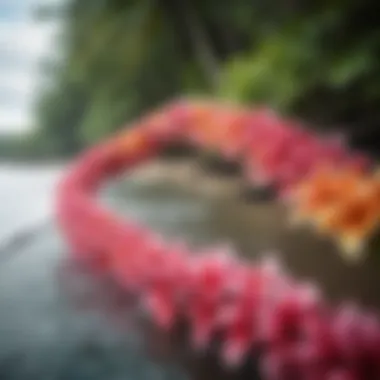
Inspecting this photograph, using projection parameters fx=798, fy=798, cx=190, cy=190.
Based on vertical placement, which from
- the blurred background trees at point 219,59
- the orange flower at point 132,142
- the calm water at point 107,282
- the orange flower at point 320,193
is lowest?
the calm water at point 107,282

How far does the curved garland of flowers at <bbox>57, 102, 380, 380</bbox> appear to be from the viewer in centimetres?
105

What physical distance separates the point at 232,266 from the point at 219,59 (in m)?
0.31

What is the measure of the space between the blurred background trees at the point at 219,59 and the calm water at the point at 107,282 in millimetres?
106

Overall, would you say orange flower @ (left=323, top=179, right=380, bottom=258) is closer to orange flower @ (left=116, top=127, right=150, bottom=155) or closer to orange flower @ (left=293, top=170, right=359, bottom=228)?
orange flower @ (left=293, top=170, right=359, bottom=228)

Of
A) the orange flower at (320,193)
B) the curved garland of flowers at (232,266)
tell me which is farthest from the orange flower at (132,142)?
the orange flower at (320,193)

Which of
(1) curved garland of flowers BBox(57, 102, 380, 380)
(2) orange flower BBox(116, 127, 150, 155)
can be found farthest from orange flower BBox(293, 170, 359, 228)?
(2) orange flower BBox(116, 127, 150, 155)

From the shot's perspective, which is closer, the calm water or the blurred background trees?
the calm water

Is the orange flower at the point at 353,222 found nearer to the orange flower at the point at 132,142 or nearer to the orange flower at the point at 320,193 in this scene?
the orange flower at the point at 320,193

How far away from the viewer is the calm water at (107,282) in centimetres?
106

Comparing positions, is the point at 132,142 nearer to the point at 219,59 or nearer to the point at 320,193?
the point at 219,59

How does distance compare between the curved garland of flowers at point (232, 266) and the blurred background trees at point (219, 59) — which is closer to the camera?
the curved garland of flowers at point (232, 266)

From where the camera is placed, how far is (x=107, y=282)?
111 centimetres

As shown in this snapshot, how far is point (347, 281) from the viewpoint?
1.11 m

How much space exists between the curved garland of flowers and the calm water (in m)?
0.02
